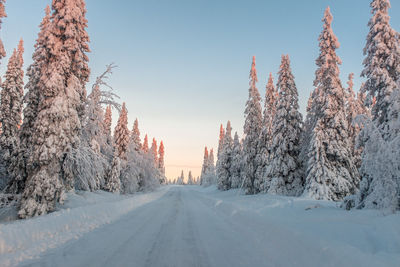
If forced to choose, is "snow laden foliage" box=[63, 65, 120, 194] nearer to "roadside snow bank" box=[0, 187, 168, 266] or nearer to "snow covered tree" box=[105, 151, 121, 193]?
"roadside snow bank" box=[0, 187, 168, 266]

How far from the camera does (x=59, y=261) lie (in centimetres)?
537

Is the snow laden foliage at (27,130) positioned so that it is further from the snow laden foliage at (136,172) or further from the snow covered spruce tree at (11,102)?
the snow laden foliage at (136,172)

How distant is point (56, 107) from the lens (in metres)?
13.1

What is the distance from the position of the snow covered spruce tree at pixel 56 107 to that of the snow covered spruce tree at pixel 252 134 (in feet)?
73.3

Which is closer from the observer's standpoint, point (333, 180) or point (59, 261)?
point (59, 261)

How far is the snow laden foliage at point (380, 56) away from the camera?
1563 cm

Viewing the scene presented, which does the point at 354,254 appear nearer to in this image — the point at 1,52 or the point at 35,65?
the point at 1,52

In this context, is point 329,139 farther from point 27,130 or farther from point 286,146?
point 27,130

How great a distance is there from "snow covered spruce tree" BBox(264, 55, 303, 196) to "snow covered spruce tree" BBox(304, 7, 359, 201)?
292 centimetres

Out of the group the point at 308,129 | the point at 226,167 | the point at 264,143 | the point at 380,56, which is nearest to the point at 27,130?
the point at 380,56

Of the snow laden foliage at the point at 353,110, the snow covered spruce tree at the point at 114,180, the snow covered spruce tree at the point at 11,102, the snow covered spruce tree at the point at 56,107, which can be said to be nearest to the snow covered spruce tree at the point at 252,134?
the snow laden foliage at the point at 353,110

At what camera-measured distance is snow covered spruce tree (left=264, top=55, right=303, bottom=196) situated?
24.8 meters

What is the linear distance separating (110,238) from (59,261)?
7.54 ft

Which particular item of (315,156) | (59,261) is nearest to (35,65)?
(59,261)
